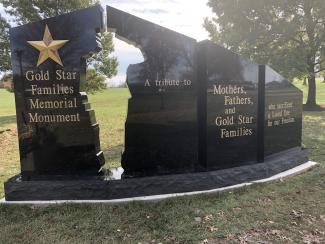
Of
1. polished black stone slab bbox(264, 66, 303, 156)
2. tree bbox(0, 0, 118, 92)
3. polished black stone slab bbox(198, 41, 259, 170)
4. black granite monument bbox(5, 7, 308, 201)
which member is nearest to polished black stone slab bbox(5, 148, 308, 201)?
black granite monument bbox(5, 7, 308, 201)

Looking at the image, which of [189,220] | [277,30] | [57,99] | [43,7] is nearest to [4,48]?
[43,7]

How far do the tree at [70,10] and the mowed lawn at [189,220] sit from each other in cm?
1369

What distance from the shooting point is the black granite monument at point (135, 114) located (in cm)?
482

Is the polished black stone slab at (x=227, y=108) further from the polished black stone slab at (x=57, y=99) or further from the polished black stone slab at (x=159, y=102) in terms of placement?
the polished black stone slab at (x=57, y=99)

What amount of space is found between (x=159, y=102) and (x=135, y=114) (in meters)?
0.38

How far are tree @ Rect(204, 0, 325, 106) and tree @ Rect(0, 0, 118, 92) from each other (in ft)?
19.7

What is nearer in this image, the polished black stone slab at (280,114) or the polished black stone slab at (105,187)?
the polished black stone slab at (105,187)

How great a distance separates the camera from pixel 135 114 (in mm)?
5090

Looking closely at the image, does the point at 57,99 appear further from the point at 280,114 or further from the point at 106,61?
the point at 106,61

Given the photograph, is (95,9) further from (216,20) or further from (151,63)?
(216,20)

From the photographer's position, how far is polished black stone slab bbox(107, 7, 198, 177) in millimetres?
5008

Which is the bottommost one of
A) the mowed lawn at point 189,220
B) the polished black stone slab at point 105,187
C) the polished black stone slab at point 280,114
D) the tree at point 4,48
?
the mowed lawn at point 189,220

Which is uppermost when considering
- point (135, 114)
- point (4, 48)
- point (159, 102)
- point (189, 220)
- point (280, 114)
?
point (4, 48)

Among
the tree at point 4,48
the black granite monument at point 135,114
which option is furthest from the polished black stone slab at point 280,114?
the tree at point 4,48
